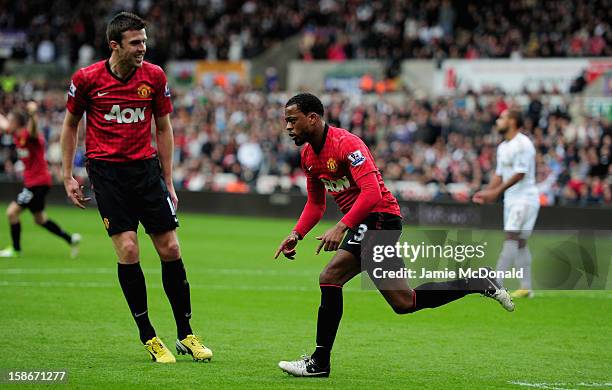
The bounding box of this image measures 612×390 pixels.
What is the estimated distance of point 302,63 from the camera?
37.2 metres

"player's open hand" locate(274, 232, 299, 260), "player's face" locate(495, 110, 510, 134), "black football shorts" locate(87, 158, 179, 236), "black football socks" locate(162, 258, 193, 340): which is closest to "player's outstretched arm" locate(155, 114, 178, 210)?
"black football shorts" locate(87, 158, 179, 236)

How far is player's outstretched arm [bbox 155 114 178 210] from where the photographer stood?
8953 millimetres

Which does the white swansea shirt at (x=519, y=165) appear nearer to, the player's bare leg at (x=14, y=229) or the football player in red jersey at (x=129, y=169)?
the football player in red jersey at (x=129, y=169)

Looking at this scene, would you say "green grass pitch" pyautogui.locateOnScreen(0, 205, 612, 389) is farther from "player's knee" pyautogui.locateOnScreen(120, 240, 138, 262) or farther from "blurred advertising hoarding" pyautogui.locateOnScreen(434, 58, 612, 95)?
"blurred advertising hoarding" pyautogui.locateOnScreen(434, 58, 612, 95)

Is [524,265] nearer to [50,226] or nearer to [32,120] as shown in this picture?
[32,120]

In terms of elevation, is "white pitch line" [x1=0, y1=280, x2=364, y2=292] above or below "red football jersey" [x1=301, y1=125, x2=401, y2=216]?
below

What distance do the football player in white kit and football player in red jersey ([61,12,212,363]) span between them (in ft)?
18.9

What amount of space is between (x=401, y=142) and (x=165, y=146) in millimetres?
21122

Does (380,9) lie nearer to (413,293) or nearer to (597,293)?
(597,293)

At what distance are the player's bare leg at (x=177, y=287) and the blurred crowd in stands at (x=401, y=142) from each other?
→ 1764 centimetres

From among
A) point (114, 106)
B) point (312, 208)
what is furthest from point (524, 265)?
point (114, 106)

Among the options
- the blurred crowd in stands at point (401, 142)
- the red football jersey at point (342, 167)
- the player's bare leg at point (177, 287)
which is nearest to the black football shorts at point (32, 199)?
the player's bare leg at point (177, 287)

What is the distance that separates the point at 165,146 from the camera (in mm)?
8953

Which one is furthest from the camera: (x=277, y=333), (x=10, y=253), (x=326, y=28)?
(x=326, y=28)
